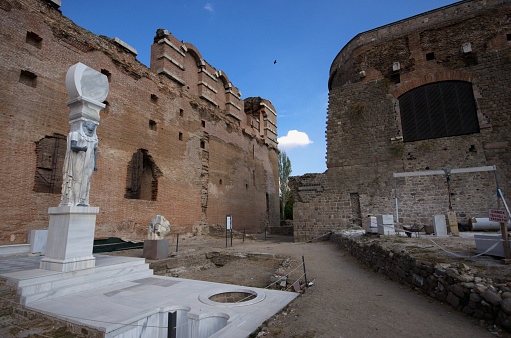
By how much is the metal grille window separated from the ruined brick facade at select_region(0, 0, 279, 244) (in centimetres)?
1239

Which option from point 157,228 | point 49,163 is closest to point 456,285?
point 157,228

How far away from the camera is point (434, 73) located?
13.1 meters

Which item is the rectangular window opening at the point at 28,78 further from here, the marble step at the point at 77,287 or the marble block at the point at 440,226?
the marble block at the point at 440,226

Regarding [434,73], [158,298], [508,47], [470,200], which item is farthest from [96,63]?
[508,47]

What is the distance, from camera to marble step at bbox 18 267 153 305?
376 cm

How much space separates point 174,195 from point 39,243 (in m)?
7.99

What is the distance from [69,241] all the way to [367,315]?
16.6 feet

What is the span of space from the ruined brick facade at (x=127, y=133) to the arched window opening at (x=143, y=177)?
6 cm

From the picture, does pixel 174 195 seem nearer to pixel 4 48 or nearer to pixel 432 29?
pixel 4 48

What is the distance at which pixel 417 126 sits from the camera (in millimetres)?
12820

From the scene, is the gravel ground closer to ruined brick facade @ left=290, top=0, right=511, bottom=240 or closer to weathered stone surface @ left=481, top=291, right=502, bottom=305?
weathered stone surface @ left=481, top=291, right=502, bottom=305

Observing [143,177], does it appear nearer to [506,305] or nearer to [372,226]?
[372,226]

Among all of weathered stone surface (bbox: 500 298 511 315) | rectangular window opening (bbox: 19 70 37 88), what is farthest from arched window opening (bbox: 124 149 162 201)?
weathered stone surface (bbox: 500 298 511 315)

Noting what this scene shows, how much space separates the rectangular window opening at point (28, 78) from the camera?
32.2 feet
